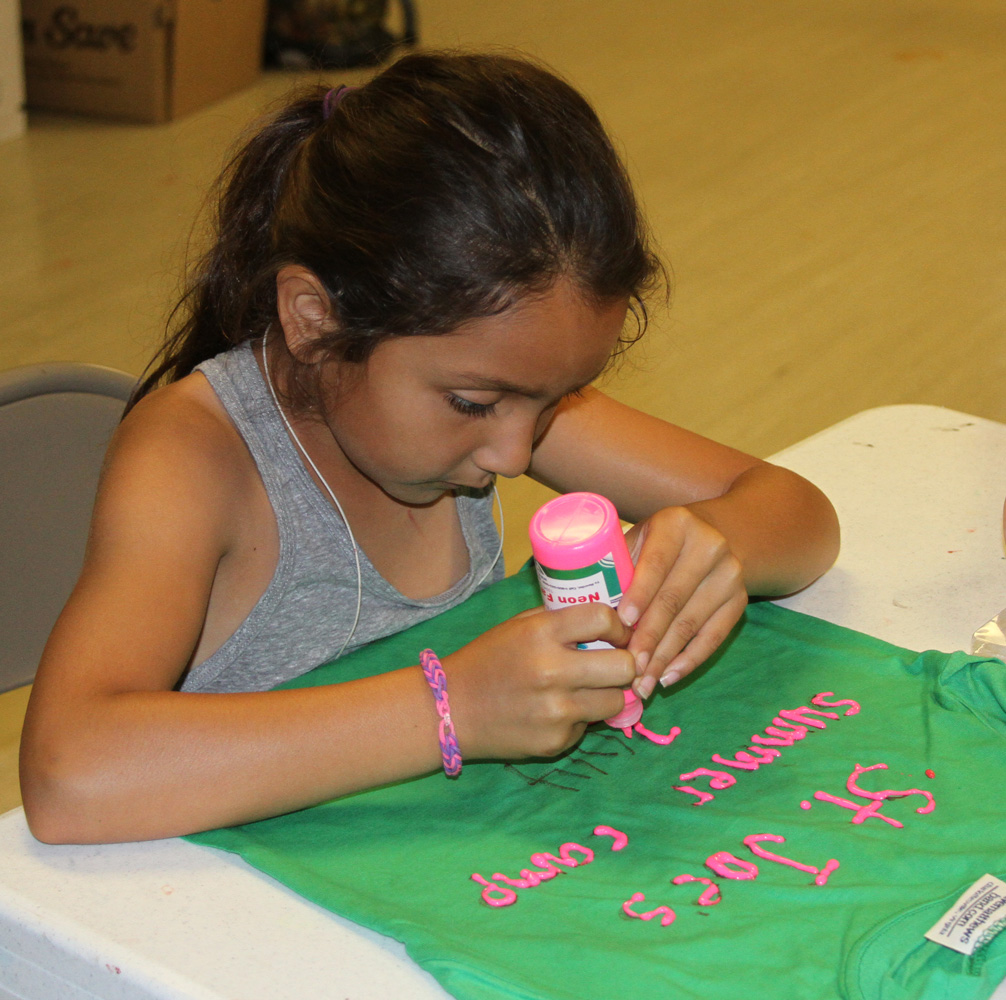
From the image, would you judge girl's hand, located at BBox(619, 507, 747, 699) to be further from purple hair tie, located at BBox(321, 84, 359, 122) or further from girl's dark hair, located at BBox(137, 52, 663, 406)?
purple hair tie, located at BBox(321, 84, 359, 122)

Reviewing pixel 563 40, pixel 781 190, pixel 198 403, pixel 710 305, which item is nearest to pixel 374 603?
pixel 198 403

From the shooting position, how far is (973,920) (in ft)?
2.28

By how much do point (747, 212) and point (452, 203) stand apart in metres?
3.00

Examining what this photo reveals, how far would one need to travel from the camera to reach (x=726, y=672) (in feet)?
3.23

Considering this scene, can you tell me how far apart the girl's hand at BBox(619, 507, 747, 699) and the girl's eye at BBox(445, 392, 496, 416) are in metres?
0.15

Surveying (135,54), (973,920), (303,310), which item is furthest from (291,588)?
(135,54)

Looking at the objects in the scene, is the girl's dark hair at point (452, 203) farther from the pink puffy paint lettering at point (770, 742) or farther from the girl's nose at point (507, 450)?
the pink puffy paint lettering at point (770, 742)

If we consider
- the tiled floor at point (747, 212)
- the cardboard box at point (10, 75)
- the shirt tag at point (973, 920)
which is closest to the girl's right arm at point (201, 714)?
the shirt tag at point (973, 920)

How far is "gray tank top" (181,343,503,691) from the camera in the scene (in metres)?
1.04

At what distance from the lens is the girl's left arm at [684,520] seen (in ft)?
2.96

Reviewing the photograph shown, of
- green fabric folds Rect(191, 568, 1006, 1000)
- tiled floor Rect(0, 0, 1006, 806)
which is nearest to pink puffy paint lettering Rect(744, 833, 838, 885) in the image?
green fabric folds Rect(191, 568, 1006, 1000)

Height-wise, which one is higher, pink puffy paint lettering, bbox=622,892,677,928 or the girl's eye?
the girl's eye

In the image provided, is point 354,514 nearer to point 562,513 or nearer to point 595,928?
point 562,513

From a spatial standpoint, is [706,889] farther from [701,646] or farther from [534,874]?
[701,646]
